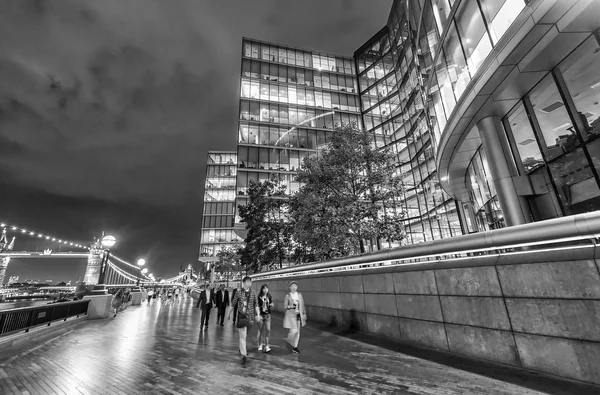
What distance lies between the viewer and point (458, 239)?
20.3 ft

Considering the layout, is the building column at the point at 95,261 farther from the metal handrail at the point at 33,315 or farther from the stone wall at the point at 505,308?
the stone wall at the point at 505,308

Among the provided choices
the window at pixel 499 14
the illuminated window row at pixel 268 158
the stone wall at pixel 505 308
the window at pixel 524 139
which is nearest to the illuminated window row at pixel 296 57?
the illuminated window row at pixel 268 158

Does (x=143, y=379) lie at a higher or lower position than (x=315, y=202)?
lower

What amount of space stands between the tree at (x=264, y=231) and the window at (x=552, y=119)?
56.2 ft

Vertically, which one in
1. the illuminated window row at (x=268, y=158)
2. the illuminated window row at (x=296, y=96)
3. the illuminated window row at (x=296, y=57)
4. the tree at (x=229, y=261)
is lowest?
the tree at (x=229, y=261)

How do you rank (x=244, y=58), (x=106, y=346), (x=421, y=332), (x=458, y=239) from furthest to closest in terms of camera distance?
(x=244, y=58)
(x=106, y=346)
(x=421, y=332)
(x=458, y=239)

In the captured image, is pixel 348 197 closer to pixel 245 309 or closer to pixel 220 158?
pixel 245 309

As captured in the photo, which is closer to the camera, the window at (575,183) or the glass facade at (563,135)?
the glass facade at (563,135)

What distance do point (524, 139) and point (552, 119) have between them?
1.54 m

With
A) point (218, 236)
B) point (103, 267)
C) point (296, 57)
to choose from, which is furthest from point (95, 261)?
point (296, 57)

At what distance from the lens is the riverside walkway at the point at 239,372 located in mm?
4453

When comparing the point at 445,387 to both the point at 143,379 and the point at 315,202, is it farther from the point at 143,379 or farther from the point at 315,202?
the point at 315,202

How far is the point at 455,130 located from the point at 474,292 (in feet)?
30.6

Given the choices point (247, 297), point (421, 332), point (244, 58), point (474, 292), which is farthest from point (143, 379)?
point (244, 58)
